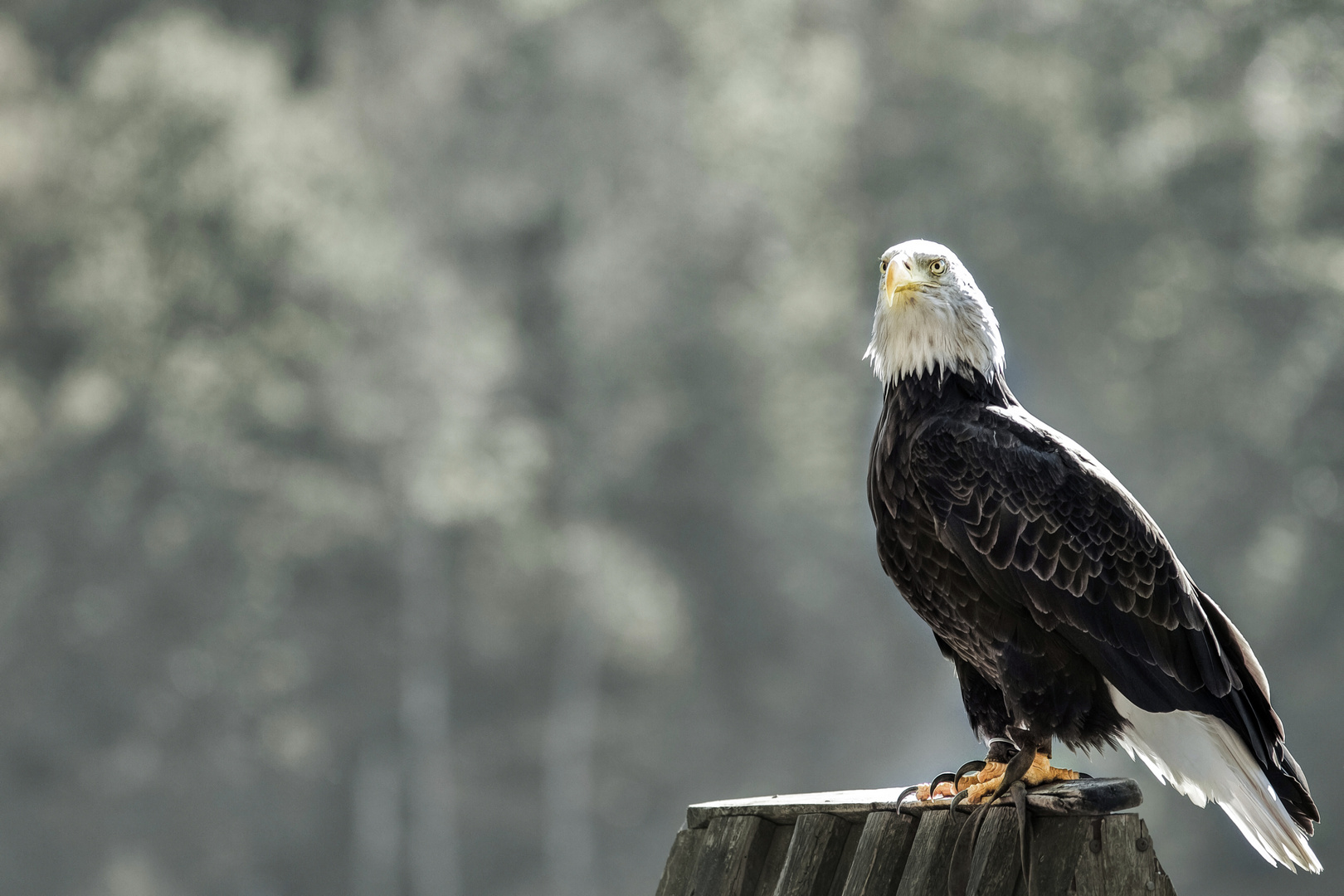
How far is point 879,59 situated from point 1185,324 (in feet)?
23.3

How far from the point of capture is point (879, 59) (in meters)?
19.6

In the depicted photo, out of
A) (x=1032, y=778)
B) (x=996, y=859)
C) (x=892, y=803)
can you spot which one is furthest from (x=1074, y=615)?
Result: (x=996, y=859)

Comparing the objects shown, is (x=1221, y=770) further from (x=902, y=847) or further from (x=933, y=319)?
(x=933, y=319)

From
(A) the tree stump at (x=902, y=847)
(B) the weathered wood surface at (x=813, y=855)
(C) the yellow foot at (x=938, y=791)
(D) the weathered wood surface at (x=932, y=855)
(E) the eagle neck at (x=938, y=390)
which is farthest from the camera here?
(E) the eagle neck at (x=938, y=390)

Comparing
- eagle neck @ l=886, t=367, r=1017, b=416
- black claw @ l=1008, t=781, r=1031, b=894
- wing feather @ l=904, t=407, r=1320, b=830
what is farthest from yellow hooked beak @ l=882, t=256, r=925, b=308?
black claw @ l=1008, t=781, r=1031, b=894

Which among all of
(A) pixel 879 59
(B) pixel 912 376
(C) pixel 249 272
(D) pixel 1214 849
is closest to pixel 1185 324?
(D) pixel 1214 849

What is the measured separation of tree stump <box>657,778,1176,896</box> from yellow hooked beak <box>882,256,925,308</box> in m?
1.11

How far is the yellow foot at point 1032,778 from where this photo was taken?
2828 mm

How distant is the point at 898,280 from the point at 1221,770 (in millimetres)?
1258

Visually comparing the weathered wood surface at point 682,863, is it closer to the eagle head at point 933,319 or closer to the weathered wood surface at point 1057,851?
the weathered wood surface at point 1057,851

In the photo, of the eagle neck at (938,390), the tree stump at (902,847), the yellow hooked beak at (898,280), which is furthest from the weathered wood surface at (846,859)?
the yellow hooked beak at (898,280)

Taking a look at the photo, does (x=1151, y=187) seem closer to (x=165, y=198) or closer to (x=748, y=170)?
(x=748, y=170)

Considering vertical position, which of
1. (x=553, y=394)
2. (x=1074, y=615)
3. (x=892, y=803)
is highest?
(x=553, y=394)

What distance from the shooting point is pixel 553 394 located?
62.0ft
